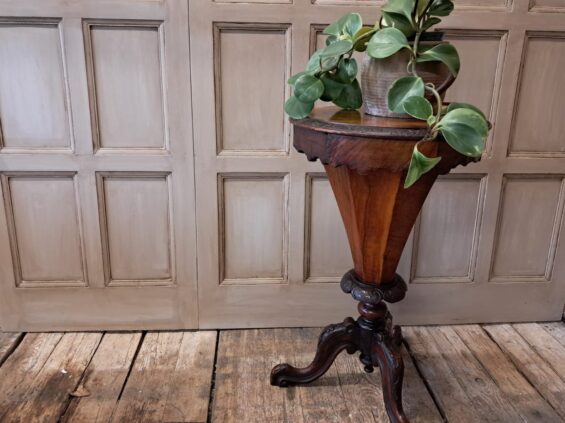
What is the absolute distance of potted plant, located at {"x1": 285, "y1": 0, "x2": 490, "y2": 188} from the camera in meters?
0.95

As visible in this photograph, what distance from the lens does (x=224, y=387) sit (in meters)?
1.51

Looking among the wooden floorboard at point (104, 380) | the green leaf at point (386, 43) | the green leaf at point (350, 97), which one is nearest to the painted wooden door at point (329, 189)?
the wooden floorboard at point (104, 380)

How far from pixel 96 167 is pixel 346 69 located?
974 millimetres

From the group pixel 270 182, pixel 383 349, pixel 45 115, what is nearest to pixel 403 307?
pixel 383 349

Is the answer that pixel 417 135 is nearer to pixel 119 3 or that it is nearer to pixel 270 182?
pixel 270 182

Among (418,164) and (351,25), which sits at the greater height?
(351,25)

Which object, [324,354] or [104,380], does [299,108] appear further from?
[104,380]

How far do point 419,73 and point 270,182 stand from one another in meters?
0.76

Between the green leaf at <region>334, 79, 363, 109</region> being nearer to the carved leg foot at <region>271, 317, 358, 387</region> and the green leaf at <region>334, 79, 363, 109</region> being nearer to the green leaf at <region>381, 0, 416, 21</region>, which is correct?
the green leaf at <region>381, 0, 416, 21</region>

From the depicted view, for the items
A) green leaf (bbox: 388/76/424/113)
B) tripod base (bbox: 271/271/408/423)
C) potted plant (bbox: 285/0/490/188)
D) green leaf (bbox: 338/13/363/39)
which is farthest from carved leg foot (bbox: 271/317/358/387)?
green leaf (bbox: 338/13/363/39)

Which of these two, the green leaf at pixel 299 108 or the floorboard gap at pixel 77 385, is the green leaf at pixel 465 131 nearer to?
the green leaf at pixel 299 108

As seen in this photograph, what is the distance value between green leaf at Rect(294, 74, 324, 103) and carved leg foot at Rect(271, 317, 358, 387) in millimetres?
715

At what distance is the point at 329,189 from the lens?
1735 mm

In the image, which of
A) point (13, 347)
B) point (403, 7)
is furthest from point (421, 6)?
point (13, 347)
